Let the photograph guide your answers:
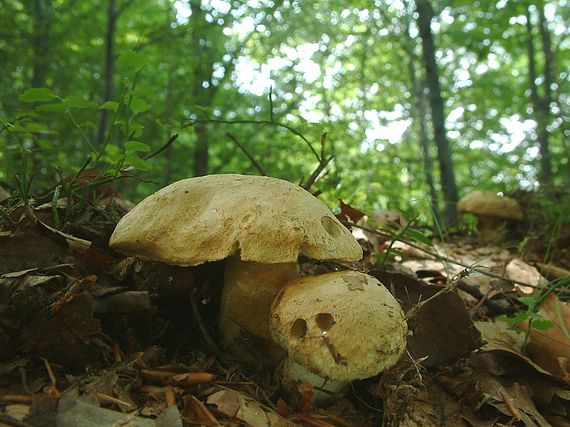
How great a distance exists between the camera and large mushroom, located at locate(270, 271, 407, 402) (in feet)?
4.37

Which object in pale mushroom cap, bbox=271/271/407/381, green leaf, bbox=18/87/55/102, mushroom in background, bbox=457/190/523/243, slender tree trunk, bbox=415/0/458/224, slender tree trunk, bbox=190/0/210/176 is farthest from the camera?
slender tree trunk, bbox=190/0/210/176

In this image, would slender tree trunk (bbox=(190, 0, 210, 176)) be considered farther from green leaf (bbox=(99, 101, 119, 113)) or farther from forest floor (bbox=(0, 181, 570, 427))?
forest floor (bbox=(0, 181, 570, 427))

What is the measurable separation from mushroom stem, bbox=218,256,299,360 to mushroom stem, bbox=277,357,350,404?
0.49ft

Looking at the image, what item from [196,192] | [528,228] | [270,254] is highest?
[196,192]

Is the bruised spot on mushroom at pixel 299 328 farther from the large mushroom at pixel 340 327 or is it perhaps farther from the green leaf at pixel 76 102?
the green leaf at pixel 76 102

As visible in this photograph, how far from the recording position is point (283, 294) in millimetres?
1578

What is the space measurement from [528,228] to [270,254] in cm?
471

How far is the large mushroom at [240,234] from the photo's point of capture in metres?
1.48

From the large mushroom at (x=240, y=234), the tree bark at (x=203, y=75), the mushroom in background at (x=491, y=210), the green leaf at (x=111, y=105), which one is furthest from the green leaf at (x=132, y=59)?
the tree bark at (x=203, y=75)

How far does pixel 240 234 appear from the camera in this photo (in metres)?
1.47

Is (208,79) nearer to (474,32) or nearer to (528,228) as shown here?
(474,32)

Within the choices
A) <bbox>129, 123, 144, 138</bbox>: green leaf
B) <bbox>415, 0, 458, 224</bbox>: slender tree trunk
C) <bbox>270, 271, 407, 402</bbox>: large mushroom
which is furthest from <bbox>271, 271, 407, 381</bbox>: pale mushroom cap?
<bbox>415, 0, 458, 224</bbox>: slender tree trunk

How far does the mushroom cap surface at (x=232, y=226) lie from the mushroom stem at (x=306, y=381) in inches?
16.4

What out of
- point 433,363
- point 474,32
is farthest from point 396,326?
point 474,32
